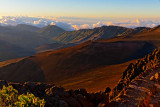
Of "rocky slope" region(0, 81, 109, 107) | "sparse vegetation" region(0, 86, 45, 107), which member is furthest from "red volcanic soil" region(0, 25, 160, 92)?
"sparse vegetation" region(0, 86, 45, 107)

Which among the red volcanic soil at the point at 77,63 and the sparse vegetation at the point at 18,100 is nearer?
the sparse vegetation at the point at 18,100

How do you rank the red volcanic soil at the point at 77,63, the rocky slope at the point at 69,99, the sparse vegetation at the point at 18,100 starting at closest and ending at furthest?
the sparse vegetation at the point at 18,100 < the rocky slope at the point at 69,99 < the red volcanic soil at the point at 77,63

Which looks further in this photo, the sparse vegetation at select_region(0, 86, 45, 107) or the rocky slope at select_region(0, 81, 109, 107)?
the rocky slope at select_region(0, 81, 109, 107)

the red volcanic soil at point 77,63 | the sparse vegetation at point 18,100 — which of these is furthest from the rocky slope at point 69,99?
the red volcanic soil at point 77,63

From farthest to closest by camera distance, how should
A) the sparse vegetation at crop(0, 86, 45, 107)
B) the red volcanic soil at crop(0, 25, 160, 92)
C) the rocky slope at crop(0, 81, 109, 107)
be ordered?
the red volcanic soil at crop(0, 25, 160, 92) < the rocky slope at crop(0, 81, 109, 107) < the sparse vegetation at crop(0, 86, 45, 107)

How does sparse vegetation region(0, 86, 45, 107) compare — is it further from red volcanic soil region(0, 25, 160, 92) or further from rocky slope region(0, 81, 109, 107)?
red volcanic soil region(0, 25, 160, 92)

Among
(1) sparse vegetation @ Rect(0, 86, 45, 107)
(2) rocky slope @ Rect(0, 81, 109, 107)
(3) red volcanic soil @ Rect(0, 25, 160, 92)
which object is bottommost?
(3) red volcanic soil @ Rect(0, 25, 160, 92)

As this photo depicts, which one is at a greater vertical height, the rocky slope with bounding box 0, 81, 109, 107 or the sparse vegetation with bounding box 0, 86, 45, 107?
the sparse vegetation with bounding box 0, 86, 45, 107

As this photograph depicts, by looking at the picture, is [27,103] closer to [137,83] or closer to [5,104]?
[5,104]

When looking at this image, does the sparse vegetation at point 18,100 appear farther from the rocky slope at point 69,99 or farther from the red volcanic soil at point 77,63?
the red volcanic soil at point 77,63
